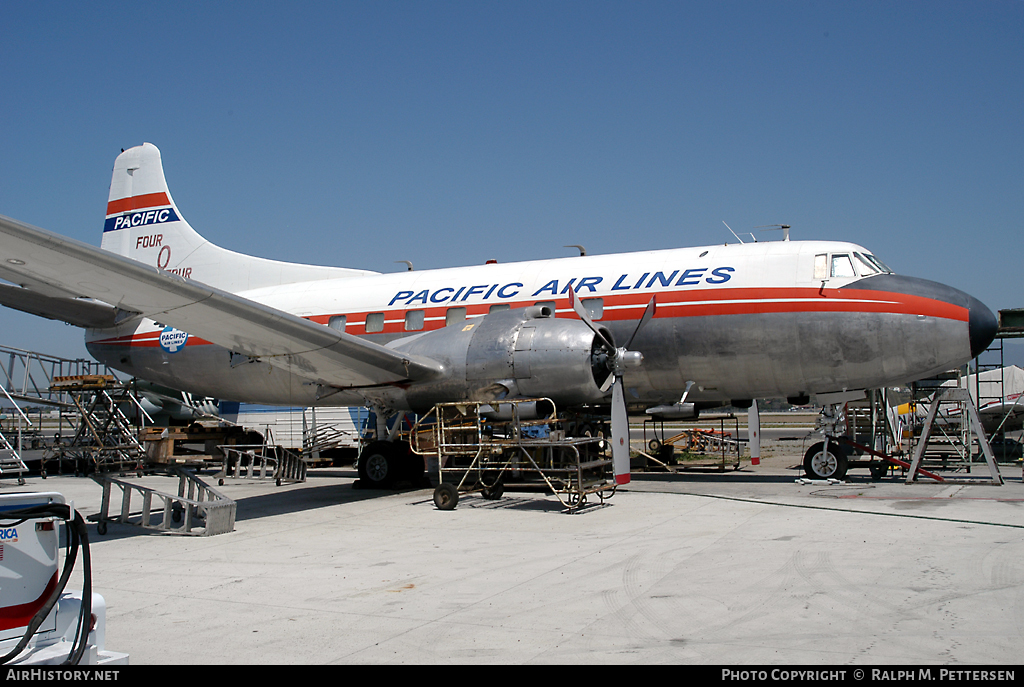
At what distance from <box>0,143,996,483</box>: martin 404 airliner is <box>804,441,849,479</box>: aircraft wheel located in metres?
1.06

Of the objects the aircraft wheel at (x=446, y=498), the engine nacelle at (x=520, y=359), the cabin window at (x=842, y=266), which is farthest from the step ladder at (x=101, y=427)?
the cabin window at (x=842, y=266)

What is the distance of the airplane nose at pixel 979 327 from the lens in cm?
1228

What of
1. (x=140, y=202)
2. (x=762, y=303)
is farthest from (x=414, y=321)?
(x=140, y=202)

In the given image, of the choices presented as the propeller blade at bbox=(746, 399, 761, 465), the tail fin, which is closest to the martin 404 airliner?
the propeller blade at bbox=(746, 399, 761, 465)

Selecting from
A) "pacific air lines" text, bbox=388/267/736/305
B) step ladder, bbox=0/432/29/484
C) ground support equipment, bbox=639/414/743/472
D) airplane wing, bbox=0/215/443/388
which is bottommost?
ground support equipment, bbox=639/414/743/472

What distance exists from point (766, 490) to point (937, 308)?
404 cm

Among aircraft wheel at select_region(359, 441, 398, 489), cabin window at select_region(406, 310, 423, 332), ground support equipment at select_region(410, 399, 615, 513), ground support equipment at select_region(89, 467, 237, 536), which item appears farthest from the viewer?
cabin window at select_region(406, 310, 423, 332)

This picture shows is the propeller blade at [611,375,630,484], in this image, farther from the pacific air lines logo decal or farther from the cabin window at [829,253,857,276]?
the pacific air lines logo decal

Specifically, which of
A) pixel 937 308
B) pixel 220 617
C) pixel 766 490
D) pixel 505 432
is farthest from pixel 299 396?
pixel 937 308

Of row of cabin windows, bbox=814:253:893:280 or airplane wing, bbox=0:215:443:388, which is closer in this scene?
airplane wing, bbox=0:215:443:388

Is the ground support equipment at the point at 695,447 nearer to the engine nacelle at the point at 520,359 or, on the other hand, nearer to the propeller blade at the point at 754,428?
the propeller blade at the point at 754,428

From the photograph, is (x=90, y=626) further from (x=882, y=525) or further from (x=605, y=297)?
(x=605, y=297)

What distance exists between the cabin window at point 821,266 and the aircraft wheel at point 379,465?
8.21 meters

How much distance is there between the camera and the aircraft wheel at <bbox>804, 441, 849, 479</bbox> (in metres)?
13.8
